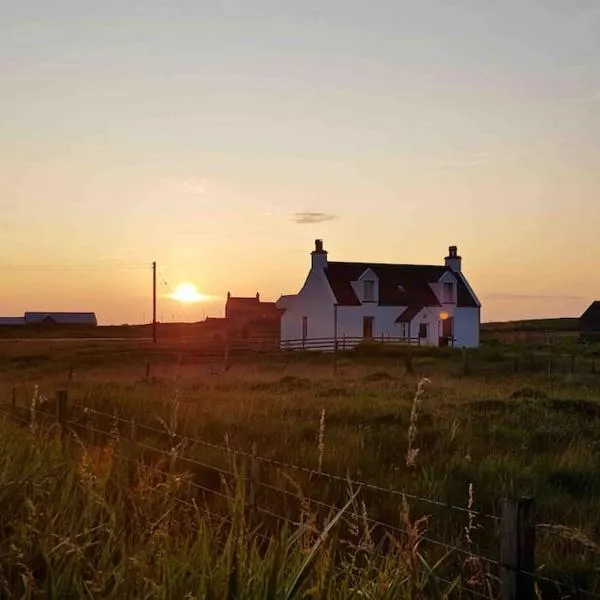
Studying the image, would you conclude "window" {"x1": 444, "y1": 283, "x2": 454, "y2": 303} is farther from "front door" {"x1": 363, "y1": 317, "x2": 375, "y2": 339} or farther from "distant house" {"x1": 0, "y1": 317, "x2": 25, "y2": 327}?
"distant house" {"x1": 0, "y1": 317, "x2": 25, "y2": 327}

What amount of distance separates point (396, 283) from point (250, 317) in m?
22.9

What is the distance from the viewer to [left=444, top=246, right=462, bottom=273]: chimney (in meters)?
54.5

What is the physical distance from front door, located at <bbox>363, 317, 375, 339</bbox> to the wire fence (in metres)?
38.8

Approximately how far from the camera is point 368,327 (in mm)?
48969

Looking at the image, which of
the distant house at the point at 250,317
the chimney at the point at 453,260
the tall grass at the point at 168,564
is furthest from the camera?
the distant house at the point at 250,317

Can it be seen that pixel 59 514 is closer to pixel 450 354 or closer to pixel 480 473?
pixel 480 473

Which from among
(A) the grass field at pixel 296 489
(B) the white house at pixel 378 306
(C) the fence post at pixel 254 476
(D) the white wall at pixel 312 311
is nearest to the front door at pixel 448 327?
(B) the white house at pixel 378 306

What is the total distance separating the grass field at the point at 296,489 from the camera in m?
3.41

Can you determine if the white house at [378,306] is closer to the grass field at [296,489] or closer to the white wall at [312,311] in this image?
the white wall at [312,311]

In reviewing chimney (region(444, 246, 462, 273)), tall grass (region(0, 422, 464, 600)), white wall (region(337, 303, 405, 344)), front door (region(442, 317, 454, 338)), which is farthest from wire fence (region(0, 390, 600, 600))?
chimney (region(444, 246, 462, 273))

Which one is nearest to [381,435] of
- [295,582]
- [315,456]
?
[315,456]

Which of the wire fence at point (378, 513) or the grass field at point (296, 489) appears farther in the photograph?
the wire fence at point (378, 513)

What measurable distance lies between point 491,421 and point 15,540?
10472 mm

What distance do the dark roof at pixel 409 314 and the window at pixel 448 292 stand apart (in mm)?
2981
